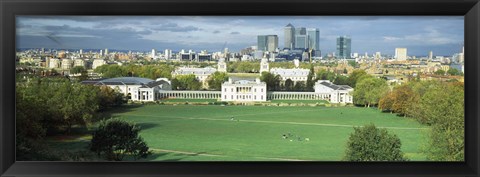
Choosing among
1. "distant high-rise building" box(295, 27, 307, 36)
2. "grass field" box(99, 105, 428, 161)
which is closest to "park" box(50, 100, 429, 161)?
"grass field" box(99, 105, 428, 161)

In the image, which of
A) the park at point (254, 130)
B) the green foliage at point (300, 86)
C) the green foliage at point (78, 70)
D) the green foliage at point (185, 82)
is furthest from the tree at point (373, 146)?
the green foliage at point (78, 70)

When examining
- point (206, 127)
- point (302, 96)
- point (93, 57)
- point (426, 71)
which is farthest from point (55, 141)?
point (426, 71)

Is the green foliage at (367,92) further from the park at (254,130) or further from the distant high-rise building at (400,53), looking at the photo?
Result: the distant high-rise building at (400,53)

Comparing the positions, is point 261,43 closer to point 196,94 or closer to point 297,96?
point 297,96

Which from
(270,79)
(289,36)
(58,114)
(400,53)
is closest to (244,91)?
(270,79)

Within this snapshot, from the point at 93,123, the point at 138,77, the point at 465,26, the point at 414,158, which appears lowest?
the point at 414,158

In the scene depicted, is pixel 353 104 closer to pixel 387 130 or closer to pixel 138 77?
pixel 387 130
